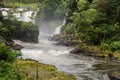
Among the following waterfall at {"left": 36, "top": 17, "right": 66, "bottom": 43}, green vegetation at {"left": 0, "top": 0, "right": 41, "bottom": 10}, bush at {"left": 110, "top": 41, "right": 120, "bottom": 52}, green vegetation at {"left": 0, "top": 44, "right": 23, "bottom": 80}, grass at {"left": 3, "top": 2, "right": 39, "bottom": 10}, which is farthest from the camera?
green vegetation at {"left": 0, "top": 0, "right": 41, "bottom": 10}

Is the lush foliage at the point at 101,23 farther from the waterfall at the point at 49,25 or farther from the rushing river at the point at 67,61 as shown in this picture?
the waterfall at the point at 49,25

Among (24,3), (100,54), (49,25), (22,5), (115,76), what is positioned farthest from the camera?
(24,3)

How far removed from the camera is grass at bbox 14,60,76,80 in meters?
43.7

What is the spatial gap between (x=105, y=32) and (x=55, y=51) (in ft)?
38.5

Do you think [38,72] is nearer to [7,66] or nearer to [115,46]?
[7,66]

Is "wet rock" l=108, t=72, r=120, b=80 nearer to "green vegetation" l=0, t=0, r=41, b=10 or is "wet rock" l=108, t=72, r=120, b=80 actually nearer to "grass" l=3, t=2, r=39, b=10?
"grass" l=3, t=2, r=39, b=10

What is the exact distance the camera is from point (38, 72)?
47094 mm

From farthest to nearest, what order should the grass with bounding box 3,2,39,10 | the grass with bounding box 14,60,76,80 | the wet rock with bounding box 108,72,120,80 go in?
the grass with bounding box 3,2,39,10 → the wet rock with bounding box 108,72,120,80 → the grass with bounding box 14,60,76,80

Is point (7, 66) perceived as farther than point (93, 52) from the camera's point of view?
No

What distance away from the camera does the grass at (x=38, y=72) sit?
4369cm

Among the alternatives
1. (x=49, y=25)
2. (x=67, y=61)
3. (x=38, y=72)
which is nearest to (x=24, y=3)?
(x=49, y=25)

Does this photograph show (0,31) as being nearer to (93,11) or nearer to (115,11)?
(93,11)

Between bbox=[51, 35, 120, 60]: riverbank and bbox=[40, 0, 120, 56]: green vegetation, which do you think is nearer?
bbox=[51, 35, 120, 60]: riverbank

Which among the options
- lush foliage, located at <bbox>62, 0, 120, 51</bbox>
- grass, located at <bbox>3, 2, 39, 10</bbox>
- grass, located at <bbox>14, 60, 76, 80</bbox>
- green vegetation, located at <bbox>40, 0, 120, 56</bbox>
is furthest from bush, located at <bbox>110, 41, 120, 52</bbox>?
grass, located at <bbox>3, 2, 39, 10</bbox>
